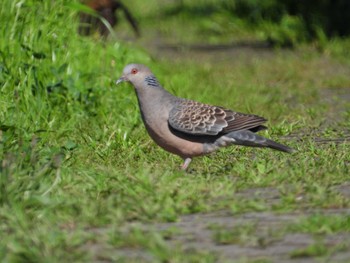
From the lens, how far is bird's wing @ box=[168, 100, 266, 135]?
7664mm

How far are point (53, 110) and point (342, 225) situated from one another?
15.0 ft

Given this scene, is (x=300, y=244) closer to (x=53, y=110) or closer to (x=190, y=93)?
(x=53, y=110)

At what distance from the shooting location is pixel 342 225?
17.4 ft

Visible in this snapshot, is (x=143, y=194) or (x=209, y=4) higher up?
(x=143, y=194)

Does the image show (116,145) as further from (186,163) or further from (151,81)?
(186,163)

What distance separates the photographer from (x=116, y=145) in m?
8.41

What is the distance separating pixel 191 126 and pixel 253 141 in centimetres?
46

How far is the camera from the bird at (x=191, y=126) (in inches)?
302

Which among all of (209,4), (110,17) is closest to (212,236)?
(110,17)

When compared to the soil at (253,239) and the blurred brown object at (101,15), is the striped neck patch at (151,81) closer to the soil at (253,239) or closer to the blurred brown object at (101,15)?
the soil at (253,239)

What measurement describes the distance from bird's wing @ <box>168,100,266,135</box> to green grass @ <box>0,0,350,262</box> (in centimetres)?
26

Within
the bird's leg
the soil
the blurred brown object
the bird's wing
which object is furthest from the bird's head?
the blurred brown object

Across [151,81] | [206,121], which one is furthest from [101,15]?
[206,121]

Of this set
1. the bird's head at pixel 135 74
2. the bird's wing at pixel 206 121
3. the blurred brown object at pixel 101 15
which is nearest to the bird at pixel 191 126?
the bird's wing at pixel 206 121
